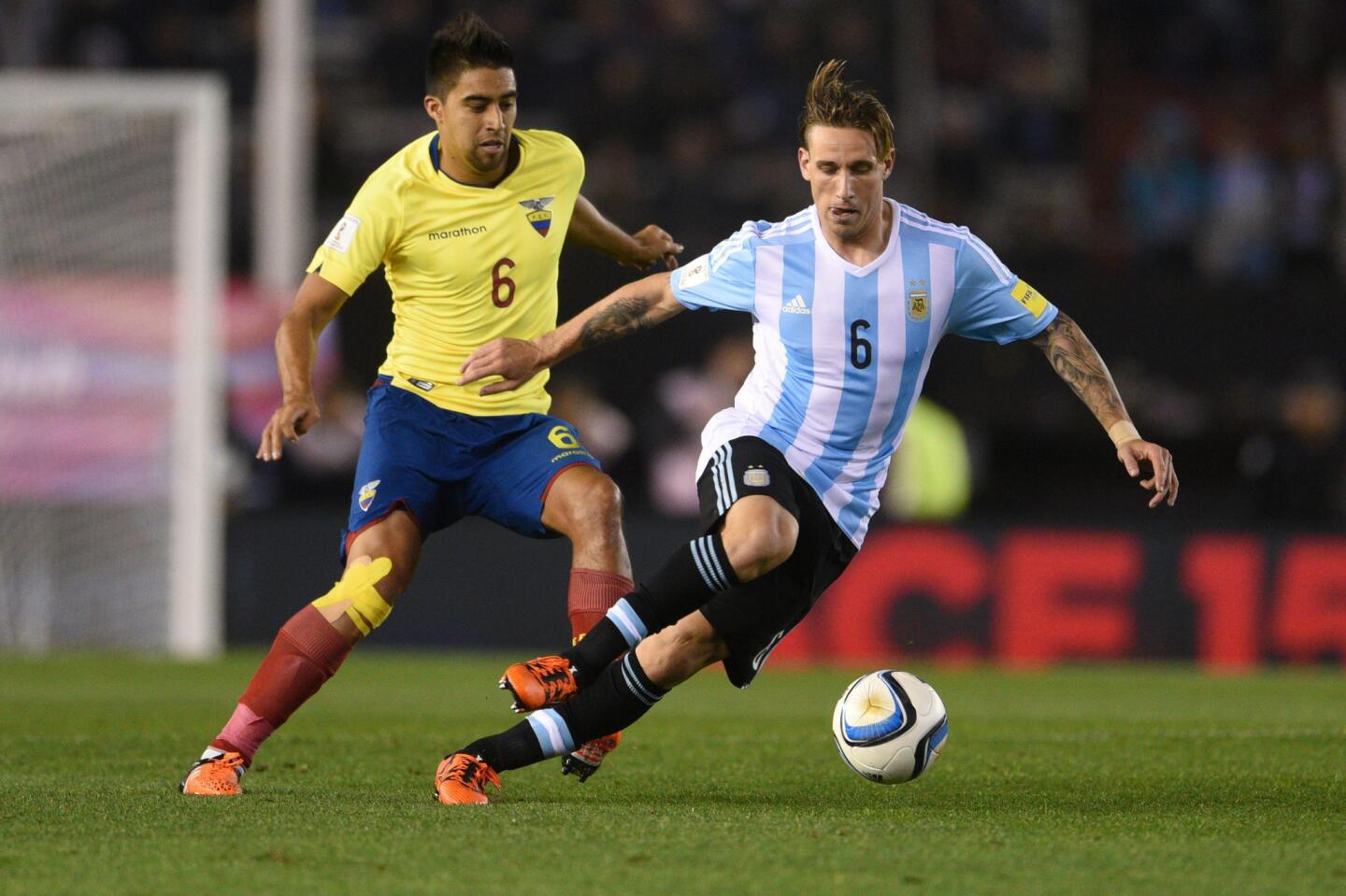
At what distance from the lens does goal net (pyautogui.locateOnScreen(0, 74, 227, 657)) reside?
12539 mm

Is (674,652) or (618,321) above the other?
(618,321)

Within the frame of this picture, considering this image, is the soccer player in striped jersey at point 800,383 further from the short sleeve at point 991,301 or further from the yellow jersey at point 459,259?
the yellow jersey at point 459,259

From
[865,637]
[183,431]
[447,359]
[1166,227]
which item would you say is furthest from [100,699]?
[1166,227]

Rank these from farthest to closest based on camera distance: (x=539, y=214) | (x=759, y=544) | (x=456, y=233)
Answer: (x=539, y=214)
(x=456, y=233)
(x=759, y=544)

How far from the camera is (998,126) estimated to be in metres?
17.4

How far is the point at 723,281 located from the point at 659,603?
929 millimetres

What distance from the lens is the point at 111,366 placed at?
12.8m

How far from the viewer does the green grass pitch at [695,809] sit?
4.30 metres

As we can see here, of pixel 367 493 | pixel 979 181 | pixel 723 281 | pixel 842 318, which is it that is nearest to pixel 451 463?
pixel 367 493

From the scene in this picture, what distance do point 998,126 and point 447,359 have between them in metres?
11.8

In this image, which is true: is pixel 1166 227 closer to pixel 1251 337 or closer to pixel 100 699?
pixel 1251 337

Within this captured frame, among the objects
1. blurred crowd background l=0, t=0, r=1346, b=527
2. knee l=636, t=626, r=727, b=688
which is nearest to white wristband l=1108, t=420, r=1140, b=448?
knee l=636, t=626, r=727, b=688

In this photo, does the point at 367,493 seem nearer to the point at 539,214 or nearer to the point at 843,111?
the point at 539,214

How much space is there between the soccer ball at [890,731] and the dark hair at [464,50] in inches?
86.5
